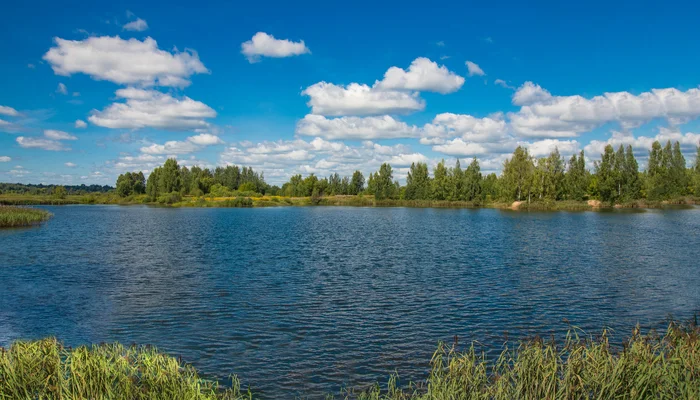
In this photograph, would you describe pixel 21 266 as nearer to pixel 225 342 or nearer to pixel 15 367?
pixel 225 342

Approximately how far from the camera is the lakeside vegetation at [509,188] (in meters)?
119

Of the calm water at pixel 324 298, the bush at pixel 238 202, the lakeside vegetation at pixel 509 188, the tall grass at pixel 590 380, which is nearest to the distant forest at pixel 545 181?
the lakeside vegetation at pixel 509 188

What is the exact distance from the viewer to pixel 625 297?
22625 mm

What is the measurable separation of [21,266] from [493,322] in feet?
95.5

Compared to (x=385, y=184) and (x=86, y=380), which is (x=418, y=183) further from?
(x=86, y=380)

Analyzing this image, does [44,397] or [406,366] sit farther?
[406,366]

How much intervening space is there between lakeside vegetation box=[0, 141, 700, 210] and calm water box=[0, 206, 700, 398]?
7797 centimetres

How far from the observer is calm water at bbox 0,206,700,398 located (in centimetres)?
1517

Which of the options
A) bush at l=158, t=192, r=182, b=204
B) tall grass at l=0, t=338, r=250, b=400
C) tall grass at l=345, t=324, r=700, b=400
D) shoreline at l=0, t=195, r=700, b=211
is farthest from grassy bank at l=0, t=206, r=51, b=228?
bush at l=158, t=192, r=182, b=204

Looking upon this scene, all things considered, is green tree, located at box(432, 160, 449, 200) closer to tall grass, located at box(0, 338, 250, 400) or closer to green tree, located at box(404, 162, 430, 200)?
green tree, located at box(404, 162, 430, 200)

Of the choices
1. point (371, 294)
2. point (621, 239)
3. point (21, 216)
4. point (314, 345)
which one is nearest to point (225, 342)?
point (314, 345)

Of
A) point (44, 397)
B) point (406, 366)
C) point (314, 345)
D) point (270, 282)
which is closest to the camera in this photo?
point (44, 397)

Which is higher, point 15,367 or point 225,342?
point 15,367

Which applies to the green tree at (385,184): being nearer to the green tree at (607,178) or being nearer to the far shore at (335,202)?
the far shore at (335,202)
